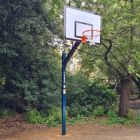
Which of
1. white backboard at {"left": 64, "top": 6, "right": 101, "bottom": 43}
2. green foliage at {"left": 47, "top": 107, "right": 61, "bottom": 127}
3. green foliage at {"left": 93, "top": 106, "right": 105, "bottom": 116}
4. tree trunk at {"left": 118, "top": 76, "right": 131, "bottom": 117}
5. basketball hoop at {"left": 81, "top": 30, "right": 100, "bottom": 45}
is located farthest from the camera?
green foliage at {"left": 93, "top": 106, "right": 105, "bottom": 116}

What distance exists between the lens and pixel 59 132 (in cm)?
1073

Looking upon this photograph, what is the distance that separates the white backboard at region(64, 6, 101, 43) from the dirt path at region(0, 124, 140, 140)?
2874 millimetres

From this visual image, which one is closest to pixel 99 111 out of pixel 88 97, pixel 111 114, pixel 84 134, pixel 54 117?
pixel 111 114

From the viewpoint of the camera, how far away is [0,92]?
40.9ft

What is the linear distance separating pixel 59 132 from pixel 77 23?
337 cm

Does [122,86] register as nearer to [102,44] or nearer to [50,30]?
[102,44]

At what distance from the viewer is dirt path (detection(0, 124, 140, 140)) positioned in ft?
32.7

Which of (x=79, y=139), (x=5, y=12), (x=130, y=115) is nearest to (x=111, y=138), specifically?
(x=79, y=139)

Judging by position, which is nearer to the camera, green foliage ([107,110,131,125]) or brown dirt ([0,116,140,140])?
brown dirt ([0,116,140,140])

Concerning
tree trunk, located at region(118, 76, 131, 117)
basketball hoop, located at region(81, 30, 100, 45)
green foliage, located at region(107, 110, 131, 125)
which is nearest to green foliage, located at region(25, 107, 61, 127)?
green foliage, located at region(107, 110, 131, 125)

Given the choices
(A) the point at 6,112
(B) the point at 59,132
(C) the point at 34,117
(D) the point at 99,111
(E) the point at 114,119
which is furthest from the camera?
(D) the point at 99,111

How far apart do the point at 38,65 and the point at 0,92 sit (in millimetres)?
1708

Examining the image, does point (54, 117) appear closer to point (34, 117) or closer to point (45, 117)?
point (45, 117)

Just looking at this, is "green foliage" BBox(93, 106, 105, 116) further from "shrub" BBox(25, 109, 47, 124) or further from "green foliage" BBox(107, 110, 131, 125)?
"shrub" BBox(25, 109, 47, 124)
